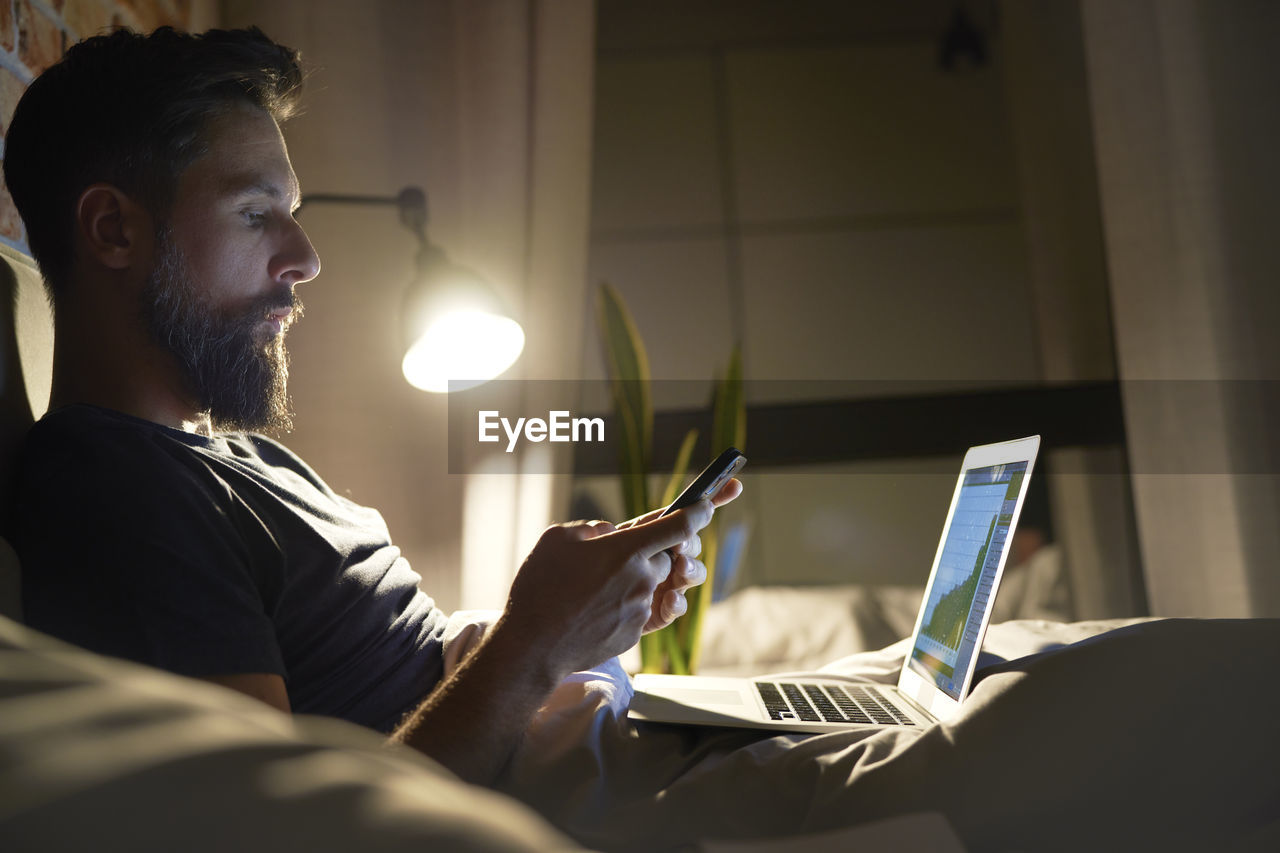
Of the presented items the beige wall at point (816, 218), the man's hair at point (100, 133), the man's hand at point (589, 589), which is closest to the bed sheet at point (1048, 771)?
the man's hand at point (589, 589)

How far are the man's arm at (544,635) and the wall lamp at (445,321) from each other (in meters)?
0.84

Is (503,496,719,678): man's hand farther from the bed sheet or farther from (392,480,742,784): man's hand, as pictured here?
the bed sheet

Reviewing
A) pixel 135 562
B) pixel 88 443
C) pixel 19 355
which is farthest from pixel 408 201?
pixel 135 562

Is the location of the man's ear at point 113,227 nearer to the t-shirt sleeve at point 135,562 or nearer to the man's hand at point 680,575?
the t-shirt sleeve at point 135,562

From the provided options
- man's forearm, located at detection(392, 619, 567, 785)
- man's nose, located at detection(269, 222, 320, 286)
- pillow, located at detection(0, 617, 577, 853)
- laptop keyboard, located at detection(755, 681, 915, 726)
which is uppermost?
man's nose, located at detection(269, 222, 320, 286)

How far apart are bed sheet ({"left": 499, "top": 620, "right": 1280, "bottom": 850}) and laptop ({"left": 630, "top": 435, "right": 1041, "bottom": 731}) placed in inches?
→ 5.9

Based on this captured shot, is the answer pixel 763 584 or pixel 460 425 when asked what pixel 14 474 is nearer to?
pixel 460 425

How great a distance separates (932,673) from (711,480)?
335mm

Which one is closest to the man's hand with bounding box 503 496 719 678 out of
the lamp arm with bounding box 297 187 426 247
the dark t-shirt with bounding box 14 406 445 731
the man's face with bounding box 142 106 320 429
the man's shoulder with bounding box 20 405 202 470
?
the dark t-shirt with bounding box 14 406 445 731

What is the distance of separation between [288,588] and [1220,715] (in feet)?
2.57

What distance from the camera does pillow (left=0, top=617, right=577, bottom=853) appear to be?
5.9 inches

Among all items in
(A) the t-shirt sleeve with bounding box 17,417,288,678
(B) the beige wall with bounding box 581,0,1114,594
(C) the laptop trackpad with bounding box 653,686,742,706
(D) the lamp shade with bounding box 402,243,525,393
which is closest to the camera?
(A) the t-shirt sleeve with bounding box 17,417,288,678

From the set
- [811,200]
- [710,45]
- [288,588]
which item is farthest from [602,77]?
[288,588]

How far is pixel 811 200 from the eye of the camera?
3441mm
